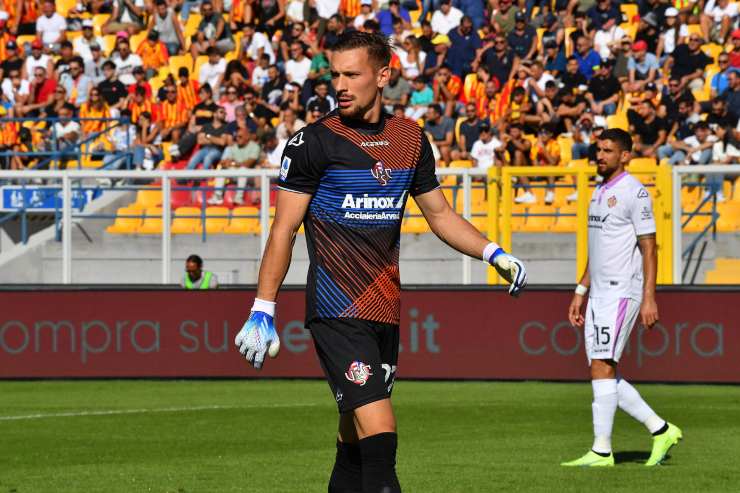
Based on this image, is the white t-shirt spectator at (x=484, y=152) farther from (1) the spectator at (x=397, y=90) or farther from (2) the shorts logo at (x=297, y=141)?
(2) the shorts logo at (x=297, y=141)

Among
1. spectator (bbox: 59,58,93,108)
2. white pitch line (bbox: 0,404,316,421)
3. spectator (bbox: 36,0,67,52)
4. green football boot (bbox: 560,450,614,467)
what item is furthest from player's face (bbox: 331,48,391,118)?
spectator (bbox: 36,0,67,52)

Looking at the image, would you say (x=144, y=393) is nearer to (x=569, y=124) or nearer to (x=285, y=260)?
(x=569, y=124)

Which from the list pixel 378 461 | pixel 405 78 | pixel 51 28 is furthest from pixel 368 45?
pixel 51 28

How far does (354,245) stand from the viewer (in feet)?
21.6

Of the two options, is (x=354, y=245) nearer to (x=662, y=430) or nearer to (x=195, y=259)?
(x=662, y=430)

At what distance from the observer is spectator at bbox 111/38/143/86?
27.2 metres

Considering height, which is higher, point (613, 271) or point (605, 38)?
point (605, 38)

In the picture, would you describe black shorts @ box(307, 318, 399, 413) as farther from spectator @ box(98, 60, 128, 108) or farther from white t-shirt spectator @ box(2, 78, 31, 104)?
white t-shirt spectator @ box(2, 78, 31, 104)

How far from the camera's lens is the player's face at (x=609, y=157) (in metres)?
10.3

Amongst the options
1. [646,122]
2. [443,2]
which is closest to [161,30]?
[443,2]

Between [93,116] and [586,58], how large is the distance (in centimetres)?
816

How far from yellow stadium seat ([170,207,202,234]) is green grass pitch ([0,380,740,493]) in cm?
196

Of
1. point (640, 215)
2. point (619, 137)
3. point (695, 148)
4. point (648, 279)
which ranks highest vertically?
point (695, 148)

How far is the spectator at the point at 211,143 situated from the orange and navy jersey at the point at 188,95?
8.32 ft
